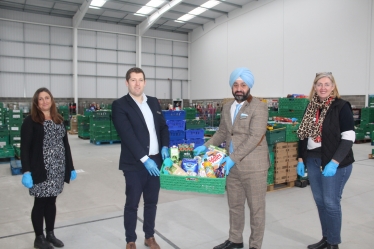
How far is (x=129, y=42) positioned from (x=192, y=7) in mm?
5353

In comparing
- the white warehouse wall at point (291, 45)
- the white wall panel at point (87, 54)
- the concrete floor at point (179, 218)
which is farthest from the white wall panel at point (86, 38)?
the concrete floor at point (179, 218)

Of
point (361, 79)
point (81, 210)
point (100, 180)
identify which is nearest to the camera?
point (81, 210)

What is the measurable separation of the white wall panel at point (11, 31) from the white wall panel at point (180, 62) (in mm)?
10178

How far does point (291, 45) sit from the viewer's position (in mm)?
15031

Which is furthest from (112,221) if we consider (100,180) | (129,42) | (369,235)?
(129,42)

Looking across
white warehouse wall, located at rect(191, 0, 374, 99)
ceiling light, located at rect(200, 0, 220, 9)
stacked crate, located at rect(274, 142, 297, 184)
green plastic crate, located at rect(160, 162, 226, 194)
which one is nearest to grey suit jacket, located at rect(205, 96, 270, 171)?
green plastic crate, located at rect(160, 162, 226, 194)

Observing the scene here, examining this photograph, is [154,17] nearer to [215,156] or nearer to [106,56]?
[106,56]

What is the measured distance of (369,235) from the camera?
325cm

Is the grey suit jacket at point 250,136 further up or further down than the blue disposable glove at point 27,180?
further up

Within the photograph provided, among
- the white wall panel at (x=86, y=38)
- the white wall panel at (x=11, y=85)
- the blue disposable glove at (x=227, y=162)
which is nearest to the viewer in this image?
the blue disposable glove at (x=227, y=162)

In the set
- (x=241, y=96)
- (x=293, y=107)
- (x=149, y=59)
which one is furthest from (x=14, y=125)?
(x=149, y=59)

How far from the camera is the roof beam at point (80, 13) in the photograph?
52.1 ft

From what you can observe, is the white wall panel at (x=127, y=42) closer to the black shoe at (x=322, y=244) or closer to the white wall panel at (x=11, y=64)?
the white wall panel at (x=11, y=64)

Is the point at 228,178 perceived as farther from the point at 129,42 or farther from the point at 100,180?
the point at 129,42
